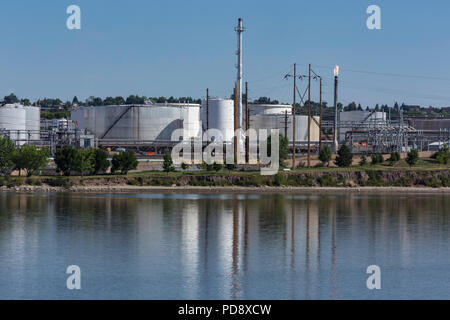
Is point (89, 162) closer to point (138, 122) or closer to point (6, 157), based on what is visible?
point (6, 157)

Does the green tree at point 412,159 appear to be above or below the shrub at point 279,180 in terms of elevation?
above

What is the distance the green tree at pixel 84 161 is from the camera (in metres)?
87.2

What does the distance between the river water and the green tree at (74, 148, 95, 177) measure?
14.6 meters

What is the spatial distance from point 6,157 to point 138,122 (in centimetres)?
4550

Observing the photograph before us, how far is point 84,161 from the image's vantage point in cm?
8838

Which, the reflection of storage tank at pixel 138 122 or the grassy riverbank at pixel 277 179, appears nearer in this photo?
the grassy riverbank at pixel 277 179

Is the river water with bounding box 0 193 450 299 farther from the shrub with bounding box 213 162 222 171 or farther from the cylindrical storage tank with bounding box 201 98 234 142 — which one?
the cylindrical storage tank with bounding box 201 98 234 142

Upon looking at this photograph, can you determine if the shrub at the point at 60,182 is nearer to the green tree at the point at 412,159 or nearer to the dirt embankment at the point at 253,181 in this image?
the dirt embankment at the point at 253,181

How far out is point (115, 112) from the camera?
133 metres

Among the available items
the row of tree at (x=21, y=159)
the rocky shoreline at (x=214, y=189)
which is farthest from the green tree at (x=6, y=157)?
the rocky shoreline at (x=214, y=189)

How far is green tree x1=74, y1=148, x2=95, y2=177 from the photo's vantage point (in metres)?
87.2

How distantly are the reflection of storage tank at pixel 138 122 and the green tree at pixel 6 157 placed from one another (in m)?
41.3

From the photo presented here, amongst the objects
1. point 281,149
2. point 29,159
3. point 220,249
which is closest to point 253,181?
point 281,149
